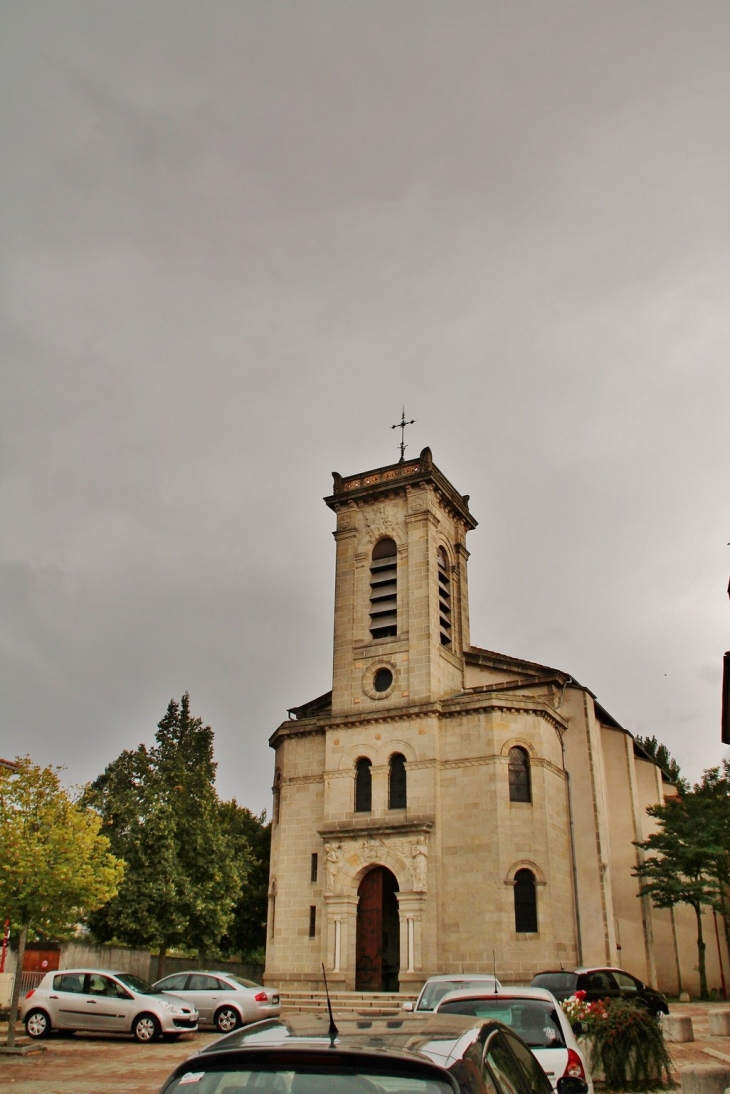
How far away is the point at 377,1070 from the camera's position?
3549 mm

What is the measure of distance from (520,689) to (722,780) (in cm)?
873

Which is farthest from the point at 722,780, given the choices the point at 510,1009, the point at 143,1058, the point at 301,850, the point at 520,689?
the point at 510,1009

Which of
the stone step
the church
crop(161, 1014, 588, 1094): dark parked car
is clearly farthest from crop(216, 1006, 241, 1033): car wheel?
crop(161, 1014, 588, 1094): dark parked car

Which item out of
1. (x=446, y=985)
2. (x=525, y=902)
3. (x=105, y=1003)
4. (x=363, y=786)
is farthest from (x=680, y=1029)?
(x=363, y=786)

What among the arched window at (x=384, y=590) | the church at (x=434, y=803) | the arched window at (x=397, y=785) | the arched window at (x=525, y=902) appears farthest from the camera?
the arched window at (x=384, y=590)

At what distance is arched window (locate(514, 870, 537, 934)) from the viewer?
2878 cm

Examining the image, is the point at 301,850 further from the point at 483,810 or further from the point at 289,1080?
the point at 289,1080

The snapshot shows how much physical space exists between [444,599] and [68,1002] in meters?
20.0

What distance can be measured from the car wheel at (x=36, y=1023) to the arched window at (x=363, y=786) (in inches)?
538

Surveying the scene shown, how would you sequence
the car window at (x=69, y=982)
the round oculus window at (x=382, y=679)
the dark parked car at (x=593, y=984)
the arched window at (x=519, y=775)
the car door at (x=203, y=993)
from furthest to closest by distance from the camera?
the round oculus window at (x=382, y=679)
the arched window at (x=519, y=775)
the car door at (x=203, y=993)
the car window at (x=69, y=982)
the dark parked car at (x=593, y=984)

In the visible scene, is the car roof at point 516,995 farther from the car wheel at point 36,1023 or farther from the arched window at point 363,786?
the arched window at point 363,786

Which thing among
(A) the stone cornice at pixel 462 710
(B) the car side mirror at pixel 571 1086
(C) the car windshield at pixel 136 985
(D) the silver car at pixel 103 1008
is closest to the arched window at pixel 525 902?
(A) the stone cornice at pixel 462 710

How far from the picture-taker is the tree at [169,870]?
3164 cm

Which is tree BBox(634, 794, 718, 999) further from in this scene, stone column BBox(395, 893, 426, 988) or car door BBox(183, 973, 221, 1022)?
car door BBox(183, 973, 221, 1022)
